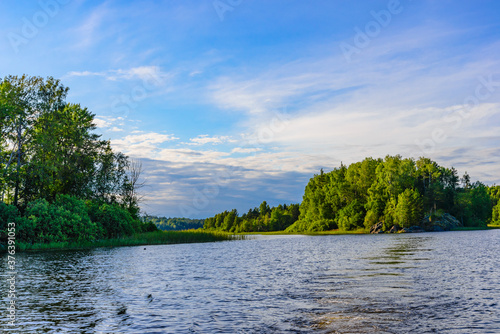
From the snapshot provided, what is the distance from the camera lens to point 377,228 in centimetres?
14962

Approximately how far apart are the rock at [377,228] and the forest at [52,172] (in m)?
103

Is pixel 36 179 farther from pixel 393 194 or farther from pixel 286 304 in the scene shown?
pixel 393 194

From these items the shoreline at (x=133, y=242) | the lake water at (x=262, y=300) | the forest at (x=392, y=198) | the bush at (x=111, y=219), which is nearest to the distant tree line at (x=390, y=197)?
the forest at (x=392, y=198)

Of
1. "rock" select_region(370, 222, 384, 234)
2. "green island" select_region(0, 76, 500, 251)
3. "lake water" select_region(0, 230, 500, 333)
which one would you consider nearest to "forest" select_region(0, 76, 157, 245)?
"green island" select_region(0, 76, 500, 251)

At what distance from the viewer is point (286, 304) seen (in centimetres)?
1739

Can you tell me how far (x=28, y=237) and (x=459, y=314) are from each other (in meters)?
53.2

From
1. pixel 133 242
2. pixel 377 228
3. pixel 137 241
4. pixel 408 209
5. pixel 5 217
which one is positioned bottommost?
pixel 377 228

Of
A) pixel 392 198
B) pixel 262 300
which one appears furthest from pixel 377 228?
pixel 262 300

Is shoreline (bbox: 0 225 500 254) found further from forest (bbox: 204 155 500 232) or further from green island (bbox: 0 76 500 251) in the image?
forest (bbox: 204 155 500 232)

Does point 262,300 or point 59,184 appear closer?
point 262,300

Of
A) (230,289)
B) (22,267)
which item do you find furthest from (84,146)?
(230,289)

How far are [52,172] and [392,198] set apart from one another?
125 m

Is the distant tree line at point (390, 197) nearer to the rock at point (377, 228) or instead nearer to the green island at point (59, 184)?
the rock at point (377, 228)

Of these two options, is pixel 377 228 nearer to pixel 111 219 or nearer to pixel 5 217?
pixel 111 219
